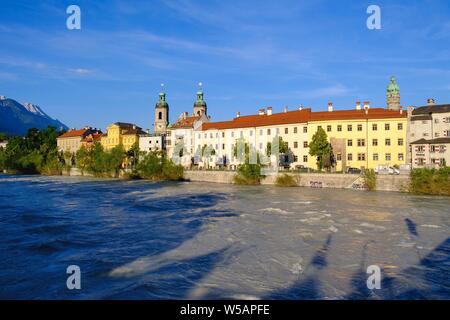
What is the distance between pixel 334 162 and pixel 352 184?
14.4 meters

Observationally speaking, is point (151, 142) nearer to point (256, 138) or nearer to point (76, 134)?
point (76, 134)

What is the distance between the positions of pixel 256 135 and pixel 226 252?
57.9 metres

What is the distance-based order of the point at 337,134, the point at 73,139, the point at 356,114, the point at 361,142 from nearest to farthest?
the point at 361,142, the point at 356,114, the point at 337,134, the point at 73,139

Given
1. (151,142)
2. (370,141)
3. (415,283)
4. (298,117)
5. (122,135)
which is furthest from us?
(122,135)

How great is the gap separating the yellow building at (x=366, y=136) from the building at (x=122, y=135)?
5635cm

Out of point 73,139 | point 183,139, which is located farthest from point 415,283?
point 73,139

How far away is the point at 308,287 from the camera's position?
497 inches

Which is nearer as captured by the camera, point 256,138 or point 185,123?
point 256,138

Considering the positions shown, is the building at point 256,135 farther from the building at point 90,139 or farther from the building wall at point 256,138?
the building at point 90,139

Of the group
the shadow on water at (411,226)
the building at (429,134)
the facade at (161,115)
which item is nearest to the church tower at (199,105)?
the facade at (161,115)

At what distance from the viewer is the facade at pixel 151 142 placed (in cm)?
10025

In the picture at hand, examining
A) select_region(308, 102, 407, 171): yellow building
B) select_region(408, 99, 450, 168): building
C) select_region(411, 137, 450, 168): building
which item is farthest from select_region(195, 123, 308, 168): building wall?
select_region(411, 137, 450, 168): building

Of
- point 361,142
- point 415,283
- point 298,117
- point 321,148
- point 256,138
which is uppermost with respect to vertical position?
point 298,117
